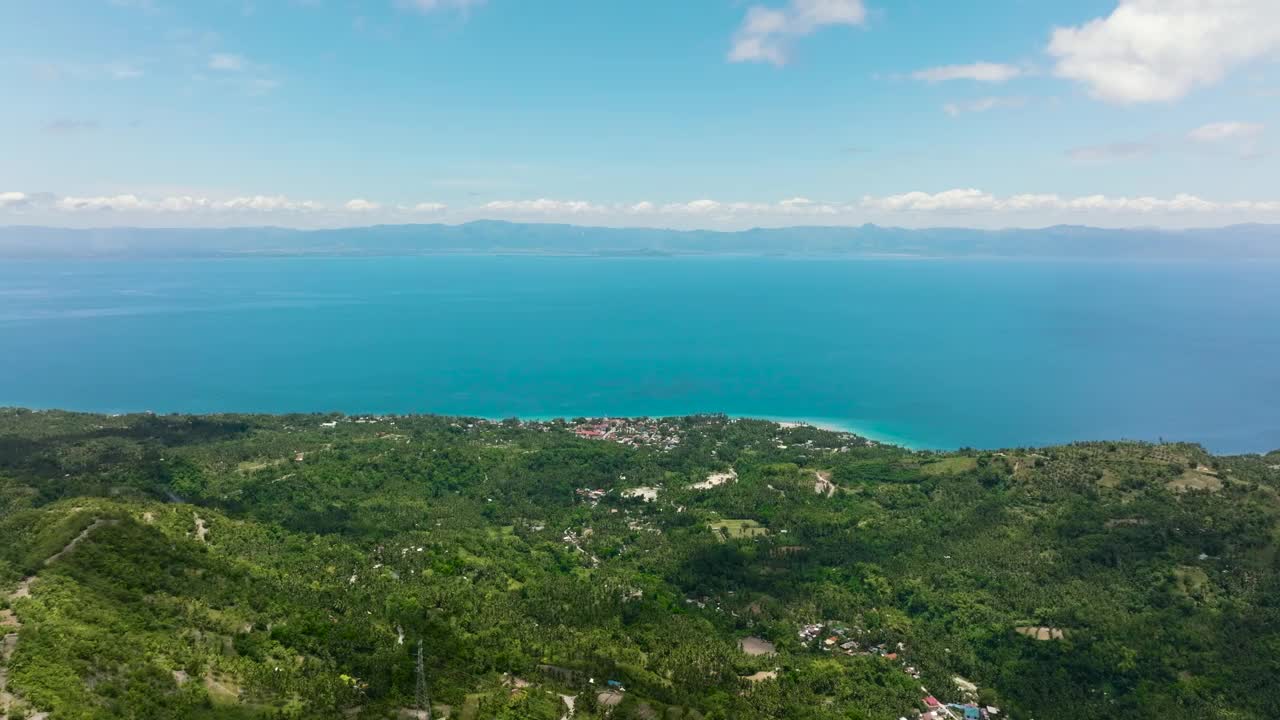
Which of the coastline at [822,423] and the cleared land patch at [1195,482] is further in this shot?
the coastline at [822,423]

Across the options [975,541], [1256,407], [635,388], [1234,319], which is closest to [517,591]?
[975,541]

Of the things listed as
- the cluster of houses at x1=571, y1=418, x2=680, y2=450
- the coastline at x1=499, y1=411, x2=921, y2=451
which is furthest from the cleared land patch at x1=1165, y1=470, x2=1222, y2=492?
the cluster of houses at x1=571, y1=418, x2=680, y2=450

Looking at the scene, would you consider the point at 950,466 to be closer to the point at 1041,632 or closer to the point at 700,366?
the point at 1041,632

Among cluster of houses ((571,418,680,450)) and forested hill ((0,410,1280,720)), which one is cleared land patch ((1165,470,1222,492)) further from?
cluster of houses ((571,418,680,450))

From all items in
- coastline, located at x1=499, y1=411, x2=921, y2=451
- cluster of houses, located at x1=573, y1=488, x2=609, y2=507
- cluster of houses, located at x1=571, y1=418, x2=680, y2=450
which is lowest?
coastline, located at x1=499, y1=411, x2=921, y2=451

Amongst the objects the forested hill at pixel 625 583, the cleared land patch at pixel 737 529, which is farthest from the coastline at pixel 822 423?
the cleared land patch at pixel 737 529

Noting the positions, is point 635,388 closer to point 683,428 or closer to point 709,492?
point 683,428

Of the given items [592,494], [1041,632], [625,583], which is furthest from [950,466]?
[625,583]

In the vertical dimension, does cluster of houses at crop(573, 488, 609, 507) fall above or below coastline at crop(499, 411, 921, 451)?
above

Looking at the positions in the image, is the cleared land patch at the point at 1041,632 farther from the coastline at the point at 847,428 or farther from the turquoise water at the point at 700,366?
the turquoise water at the point at 700,366
